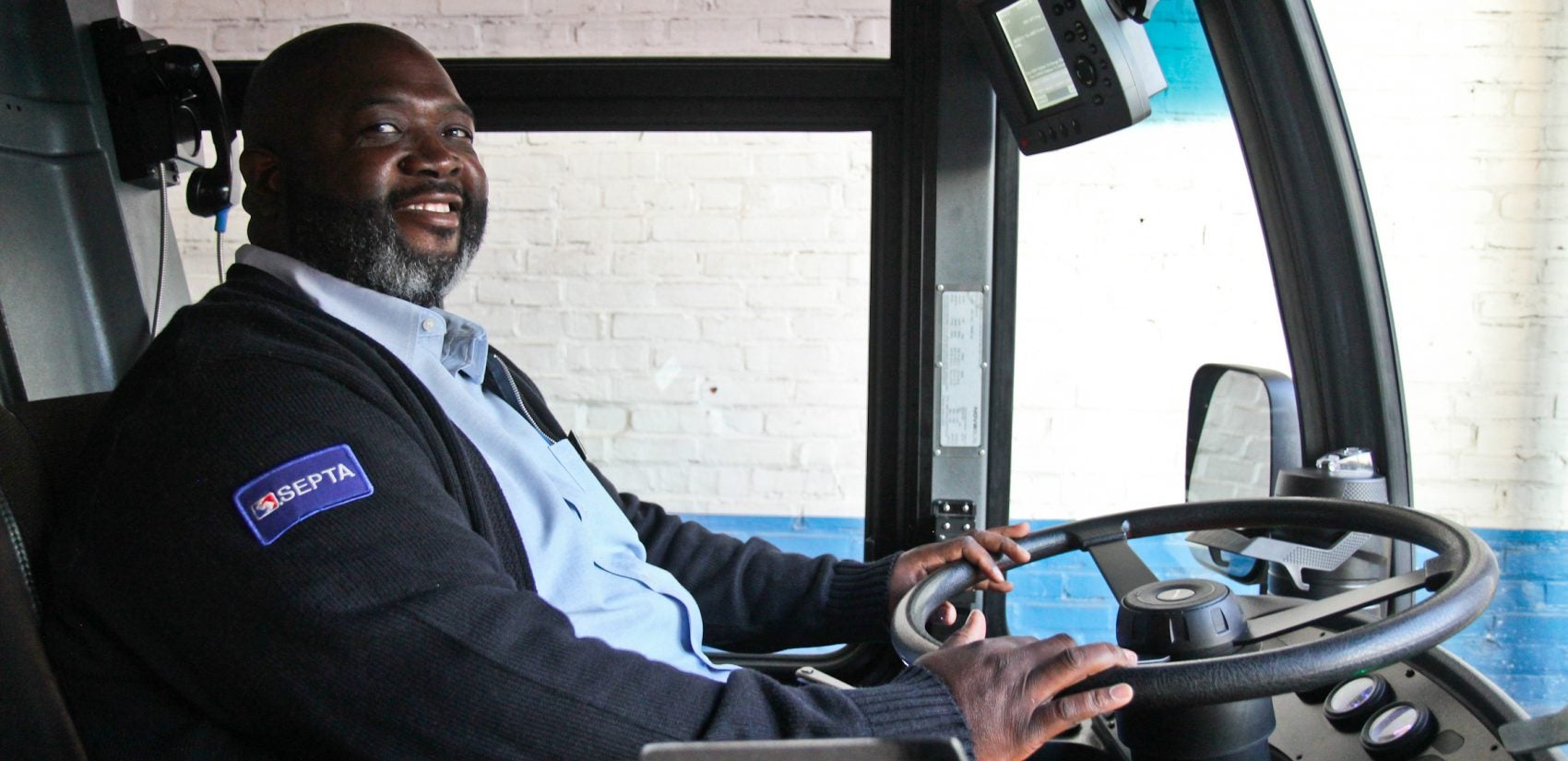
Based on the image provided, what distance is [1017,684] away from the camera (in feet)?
3.26

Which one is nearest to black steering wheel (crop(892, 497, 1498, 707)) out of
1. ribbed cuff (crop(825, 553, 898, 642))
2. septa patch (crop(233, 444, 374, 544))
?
ribbed cuff (crop(825, 553, 898, 642))

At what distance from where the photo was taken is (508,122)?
168 centimetres

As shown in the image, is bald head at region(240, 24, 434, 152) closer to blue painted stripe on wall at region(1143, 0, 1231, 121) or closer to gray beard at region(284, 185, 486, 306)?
gray beard at region(284, 185, 486, 306)

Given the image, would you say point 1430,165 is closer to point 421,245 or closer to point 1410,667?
point 1410,667

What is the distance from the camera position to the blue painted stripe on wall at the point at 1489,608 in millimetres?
1455

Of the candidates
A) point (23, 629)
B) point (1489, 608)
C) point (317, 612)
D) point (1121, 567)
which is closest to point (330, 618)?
point (317, 612)

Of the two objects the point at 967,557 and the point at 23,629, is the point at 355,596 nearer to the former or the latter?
the point at 23,629

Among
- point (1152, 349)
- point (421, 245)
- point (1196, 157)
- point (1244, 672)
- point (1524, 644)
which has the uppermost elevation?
point (1196, 157)

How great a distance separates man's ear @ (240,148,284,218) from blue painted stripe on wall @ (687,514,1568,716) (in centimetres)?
73

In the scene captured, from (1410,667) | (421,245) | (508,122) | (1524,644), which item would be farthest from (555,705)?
(1524,644)

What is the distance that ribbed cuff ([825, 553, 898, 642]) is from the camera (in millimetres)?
1586

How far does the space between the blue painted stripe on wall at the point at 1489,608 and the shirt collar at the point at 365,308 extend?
0.56m

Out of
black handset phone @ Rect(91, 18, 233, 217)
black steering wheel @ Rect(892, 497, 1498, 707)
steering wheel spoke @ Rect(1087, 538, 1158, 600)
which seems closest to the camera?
black steering wheel @ Rect(892, 497, 1498, 707)

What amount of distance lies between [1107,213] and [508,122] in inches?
33.0
